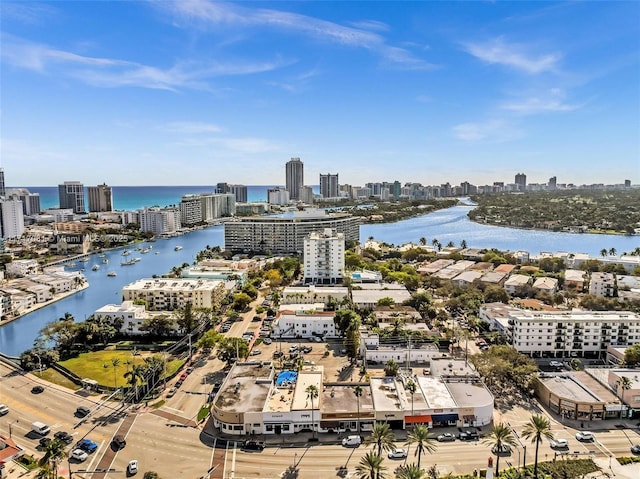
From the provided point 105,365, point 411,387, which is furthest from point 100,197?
point 411,387

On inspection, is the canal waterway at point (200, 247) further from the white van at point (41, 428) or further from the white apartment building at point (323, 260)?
the white apartment building at point (323, 260)

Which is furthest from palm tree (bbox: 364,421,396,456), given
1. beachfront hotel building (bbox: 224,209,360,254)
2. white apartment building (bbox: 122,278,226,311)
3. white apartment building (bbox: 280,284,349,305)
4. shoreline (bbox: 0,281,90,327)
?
beachfront hotel building (bbox: 224,209,360,254)

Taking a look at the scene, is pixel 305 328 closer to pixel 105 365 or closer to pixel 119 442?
pixel 105 365

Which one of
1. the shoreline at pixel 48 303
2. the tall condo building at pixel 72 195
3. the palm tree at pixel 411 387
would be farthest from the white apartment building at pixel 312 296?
the tall condo building at pixel 72 195

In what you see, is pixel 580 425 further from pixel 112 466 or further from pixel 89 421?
pixel 89 421

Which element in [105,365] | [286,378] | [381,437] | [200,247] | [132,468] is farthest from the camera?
[200,247]
